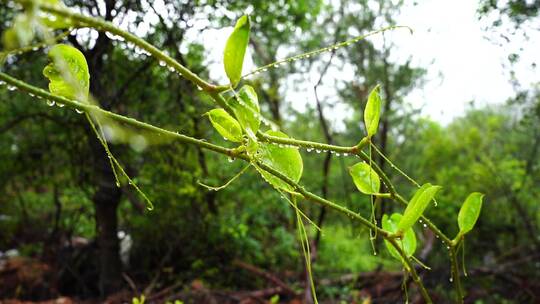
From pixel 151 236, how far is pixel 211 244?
0.34 meters

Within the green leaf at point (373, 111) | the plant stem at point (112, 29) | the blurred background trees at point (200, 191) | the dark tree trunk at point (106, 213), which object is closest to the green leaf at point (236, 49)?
the plant stem at point (112, 29)

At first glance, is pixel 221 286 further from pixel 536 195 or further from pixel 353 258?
pixel 536 195

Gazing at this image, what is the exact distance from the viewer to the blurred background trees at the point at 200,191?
178cm

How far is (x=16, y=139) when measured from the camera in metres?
2.41

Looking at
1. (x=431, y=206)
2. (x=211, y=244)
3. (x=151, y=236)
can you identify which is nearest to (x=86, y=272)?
(x=151, y=236)

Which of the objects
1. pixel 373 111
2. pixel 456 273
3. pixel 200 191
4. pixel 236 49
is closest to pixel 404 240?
pixel 456 273

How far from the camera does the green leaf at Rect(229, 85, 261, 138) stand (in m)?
0.28

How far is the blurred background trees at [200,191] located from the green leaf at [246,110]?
3.54 feet

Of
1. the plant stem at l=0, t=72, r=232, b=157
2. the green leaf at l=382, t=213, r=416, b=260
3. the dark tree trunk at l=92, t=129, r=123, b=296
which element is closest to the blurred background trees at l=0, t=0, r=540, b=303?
the dark tree trunk at l=92, t=129, r=123, b=296

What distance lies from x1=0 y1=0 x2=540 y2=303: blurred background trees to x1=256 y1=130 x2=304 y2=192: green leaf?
102cm

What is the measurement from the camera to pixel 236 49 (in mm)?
264

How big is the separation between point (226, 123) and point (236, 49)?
61mm

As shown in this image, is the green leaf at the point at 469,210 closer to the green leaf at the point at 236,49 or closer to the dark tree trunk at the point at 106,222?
the green leaf at the point at 236,49

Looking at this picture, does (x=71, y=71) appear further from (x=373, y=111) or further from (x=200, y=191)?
(x=200, y=191)
